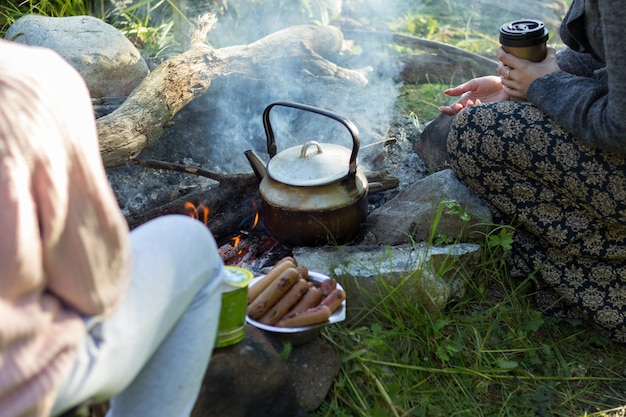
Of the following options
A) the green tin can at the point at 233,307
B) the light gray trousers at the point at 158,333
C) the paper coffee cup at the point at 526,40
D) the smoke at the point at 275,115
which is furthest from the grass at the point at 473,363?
the smoke at the point at 275,115

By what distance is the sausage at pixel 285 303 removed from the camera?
9.17ft

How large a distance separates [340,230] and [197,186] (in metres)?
1.12

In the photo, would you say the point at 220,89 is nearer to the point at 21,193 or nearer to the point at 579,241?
the point at 579,241

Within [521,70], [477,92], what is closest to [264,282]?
[521,70]

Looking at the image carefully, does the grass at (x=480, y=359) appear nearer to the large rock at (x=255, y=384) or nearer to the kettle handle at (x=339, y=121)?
the large rock at (x=255, y=384)

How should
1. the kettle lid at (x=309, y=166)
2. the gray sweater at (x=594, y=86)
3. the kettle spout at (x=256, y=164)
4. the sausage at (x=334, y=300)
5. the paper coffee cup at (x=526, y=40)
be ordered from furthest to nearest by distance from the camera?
the kettle spout at (x=256, y=164) → the kettle lid at (x=309, y=166) → the paper coffee cup at (x=526, y=40) → the sausage at (x=334, y=300) → the gray sweater at (x=594, y=86)

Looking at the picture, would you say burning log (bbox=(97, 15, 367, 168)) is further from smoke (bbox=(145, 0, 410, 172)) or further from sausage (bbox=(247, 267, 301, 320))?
sausage (bbox=(247, 267, 301, 320))

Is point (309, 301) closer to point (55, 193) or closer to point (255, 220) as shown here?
point (255, 220)

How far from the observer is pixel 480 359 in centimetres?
315

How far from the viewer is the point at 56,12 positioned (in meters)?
5.88

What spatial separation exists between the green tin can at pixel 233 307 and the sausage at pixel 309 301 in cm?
30

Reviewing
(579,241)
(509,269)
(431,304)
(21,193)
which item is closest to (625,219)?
(579,241)

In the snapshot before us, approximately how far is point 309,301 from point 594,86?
1.57 metres

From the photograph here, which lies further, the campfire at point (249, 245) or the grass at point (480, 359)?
the campfire at point (249, 245)
